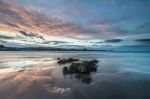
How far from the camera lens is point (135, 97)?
33.4 feet

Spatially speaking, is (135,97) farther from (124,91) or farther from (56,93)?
(56,93)

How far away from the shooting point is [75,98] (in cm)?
977

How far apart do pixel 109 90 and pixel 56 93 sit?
13.1 feet

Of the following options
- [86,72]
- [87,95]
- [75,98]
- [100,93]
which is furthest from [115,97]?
[86,72]

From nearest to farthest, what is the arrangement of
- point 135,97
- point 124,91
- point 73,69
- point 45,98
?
point 45,98 → point 135,97 → point 124,91 → point 73,69

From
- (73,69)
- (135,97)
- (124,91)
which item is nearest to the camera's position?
(135,97)

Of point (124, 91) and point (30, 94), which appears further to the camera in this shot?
point (124, 91)

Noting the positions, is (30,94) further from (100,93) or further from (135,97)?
(135,97)

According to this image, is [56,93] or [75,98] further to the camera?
[56,93]

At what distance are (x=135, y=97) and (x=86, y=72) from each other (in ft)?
30.4

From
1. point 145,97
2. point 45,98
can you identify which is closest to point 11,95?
point 45,98

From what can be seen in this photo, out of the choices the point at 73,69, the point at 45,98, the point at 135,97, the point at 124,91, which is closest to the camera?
the point at 45,98

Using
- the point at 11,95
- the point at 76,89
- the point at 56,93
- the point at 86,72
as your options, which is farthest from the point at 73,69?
the point at 11,95

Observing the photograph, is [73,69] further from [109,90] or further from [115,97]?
[115,97]
